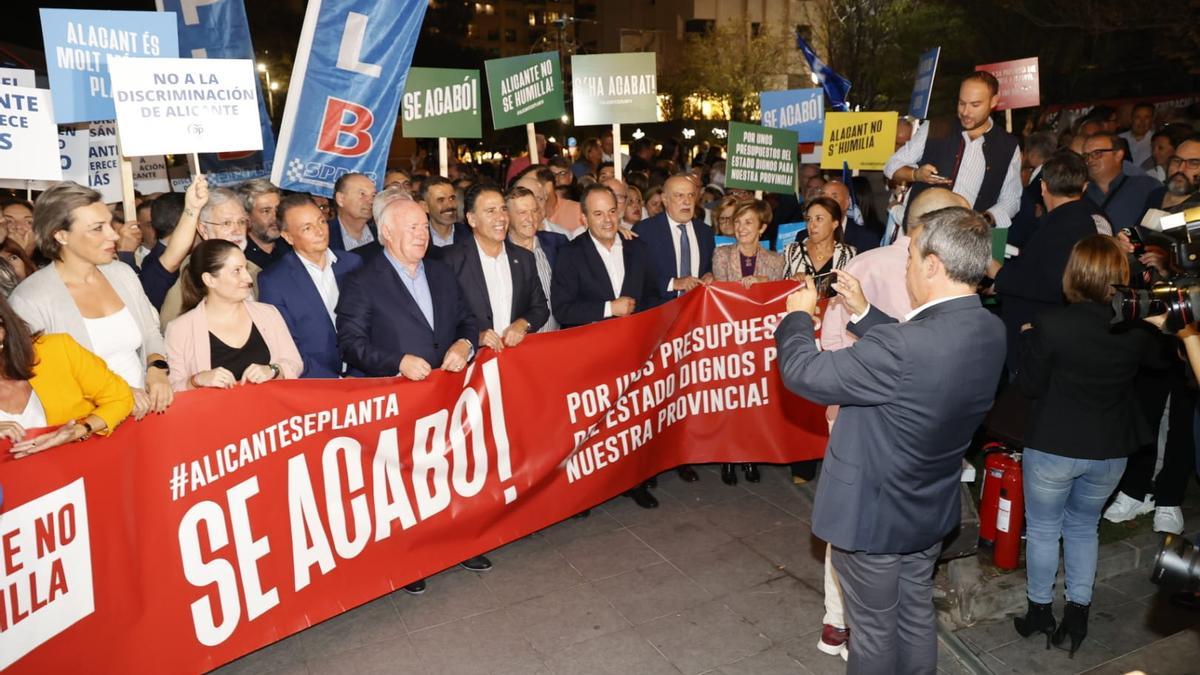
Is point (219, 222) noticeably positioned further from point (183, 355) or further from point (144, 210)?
point (144, 210)

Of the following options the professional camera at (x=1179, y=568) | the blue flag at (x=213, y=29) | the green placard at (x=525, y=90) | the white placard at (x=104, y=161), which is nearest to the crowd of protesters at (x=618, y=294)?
the professional camera at (x=1179, y=568)

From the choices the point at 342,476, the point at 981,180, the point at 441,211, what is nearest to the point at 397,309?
the point at 342,476

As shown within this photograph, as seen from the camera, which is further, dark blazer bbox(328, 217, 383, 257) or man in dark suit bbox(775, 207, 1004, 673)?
dark blazer bbox(328, 217, 383, 257)

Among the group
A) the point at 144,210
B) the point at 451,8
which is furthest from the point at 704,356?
the point at 451,8

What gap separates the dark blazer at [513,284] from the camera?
19.4 ft

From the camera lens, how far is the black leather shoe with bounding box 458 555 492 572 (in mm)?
5520

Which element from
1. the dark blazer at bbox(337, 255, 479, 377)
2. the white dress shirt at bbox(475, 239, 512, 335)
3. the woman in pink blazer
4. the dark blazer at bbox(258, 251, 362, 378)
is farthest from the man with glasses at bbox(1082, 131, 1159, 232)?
the woman in pink blazer

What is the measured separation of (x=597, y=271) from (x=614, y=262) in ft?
0.57

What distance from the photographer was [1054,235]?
575 centimetres

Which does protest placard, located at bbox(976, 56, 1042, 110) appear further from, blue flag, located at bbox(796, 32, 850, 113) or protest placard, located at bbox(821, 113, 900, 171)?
protest placard, located at bbox(821, 113, 900, 171)

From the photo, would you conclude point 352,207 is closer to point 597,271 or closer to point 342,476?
point 597,271

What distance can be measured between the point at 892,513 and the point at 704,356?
3.03m

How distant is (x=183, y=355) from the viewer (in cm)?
457

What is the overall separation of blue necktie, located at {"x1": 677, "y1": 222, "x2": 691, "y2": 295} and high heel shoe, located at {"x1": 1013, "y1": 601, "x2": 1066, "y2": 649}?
3.56 metres
